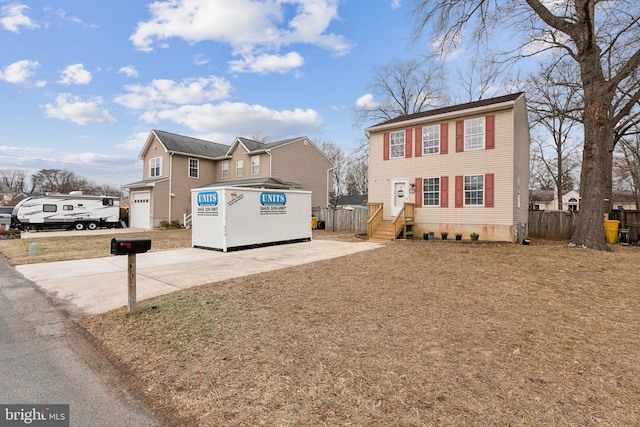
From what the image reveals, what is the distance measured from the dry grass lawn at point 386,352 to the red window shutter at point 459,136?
28.4 feet

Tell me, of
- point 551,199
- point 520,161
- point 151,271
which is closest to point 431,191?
point 520,161

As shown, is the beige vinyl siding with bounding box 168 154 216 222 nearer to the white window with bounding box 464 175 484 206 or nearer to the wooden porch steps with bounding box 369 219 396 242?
the wooden porch steps with bounding box 369 219 396 242

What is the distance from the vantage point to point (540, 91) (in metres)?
19.5

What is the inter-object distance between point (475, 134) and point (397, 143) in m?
3.65

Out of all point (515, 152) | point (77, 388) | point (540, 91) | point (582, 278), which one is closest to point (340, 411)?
point (77, 388)

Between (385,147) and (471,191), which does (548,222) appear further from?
(385,147)

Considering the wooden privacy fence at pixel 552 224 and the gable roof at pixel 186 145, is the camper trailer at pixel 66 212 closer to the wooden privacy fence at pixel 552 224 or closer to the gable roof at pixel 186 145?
the gable roof at pixel 186 145

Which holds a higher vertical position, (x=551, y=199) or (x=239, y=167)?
(x=239, y=167)

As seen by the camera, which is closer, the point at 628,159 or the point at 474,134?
the point at 474,134

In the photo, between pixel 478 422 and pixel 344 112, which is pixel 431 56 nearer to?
pixel 478 422

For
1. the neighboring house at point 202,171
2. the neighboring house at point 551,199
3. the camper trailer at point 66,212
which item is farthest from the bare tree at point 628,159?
the camper trailer at point 66,212

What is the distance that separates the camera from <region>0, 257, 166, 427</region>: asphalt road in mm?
2178

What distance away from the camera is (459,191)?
13.4 metres

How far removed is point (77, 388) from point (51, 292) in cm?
420
